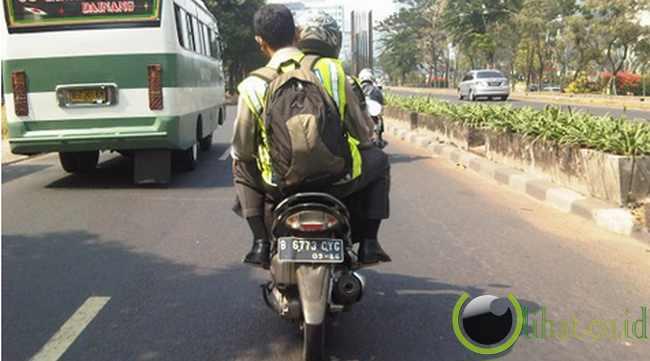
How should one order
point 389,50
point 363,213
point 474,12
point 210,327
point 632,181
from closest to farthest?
point 363,213
point 210,327
point 632,181
point 474,12
point 389,50

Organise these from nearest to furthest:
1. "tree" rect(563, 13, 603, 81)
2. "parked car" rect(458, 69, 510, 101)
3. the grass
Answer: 1. the grass
2. "parked car" rect(458, 69, 510, 101)
3. "tree" rect(563, 13, 603, 81)

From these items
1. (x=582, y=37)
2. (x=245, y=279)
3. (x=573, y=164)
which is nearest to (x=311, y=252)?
(x=245, y=279)

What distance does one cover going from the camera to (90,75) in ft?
29.7

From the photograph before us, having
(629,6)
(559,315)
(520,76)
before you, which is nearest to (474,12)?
(520,76)

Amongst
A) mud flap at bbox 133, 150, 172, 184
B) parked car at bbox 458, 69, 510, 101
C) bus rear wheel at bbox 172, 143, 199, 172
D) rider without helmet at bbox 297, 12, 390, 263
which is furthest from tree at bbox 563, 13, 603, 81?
rider without helmet at bbox 297, 12, 390, 263

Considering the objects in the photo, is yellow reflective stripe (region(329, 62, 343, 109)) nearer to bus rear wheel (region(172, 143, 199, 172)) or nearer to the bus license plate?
the bus license plate

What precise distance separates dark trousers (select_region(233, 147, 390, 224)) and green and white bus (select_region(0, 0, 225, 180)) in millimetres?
5675

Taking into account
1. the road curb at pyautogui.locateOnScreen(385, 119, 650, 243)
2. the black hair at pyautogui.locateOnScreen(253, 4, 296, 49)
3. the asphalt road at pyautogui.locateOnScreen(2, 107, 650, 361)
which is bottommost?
the asphalt road at pyautogui.locateOnScreen(2, 107, 650, 361)

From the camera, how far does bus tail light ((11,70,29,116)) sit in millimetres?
8961

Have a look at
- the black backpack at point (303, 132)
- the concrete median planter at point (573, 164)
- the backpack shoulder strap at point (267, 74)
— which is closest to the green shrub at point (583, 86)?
the concrete median planter at point (573, 164)

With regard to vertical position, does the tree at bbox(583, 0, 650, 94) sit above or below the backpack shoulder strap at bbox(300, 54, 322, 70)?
above

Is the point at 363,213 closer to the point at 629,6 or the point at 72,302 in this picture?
the point at 72,302

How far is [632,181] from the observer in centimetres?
700

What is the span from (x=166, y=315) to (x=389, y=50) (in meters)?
102
